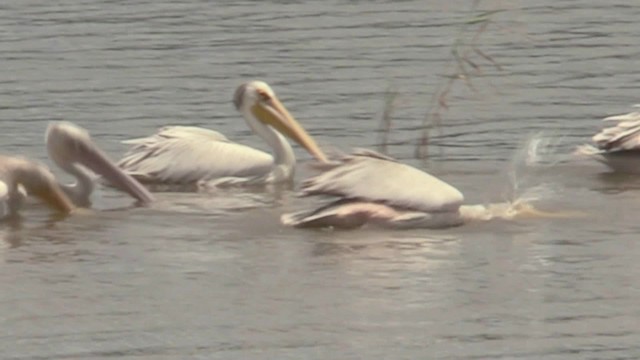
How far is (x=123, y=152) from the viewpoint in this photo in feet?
38.8

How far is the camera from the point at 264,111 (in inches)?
461

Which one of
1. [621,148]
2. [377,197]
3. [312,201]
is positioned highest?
→ [377,197]

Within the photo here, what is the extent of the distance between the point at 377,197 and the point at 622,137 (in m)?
2.14

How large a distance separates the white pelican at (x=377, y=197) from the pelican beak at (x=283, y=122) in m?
2.24

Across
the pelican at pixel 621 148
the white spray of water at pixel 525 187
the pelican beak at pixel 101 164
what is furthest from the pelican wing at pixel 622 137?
the pelican beak at pixel 101 164

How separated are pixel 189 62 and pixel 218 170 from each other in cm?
421

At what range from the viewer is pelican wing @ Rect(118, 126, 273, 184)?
1096 centimetres

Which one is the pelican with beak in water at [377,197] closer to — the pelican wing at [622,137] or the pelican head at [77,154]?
the pelican head at [77,154]

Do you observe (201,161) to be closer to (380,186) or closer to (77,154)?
(77,154)

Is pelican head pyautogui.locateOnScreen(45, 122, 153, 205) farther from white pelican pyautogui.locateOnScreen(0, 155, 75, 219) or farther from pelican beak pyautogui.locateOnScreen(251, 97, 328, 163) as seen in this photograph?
pelican beak pyautogui.locateOnScreen(251, 97, 328, 163)

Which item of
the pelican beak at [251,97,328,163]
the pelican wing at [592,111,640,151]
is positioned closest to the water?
the pelican wing at [592,111,640,151]

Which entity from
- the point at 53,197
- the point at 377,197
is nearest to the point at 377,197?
the point at 377,197

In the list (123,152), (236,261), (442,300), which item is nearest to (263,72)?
(123,152)

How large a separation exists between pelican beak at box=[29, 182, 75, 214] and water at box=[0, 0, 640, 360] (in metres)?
0.09
